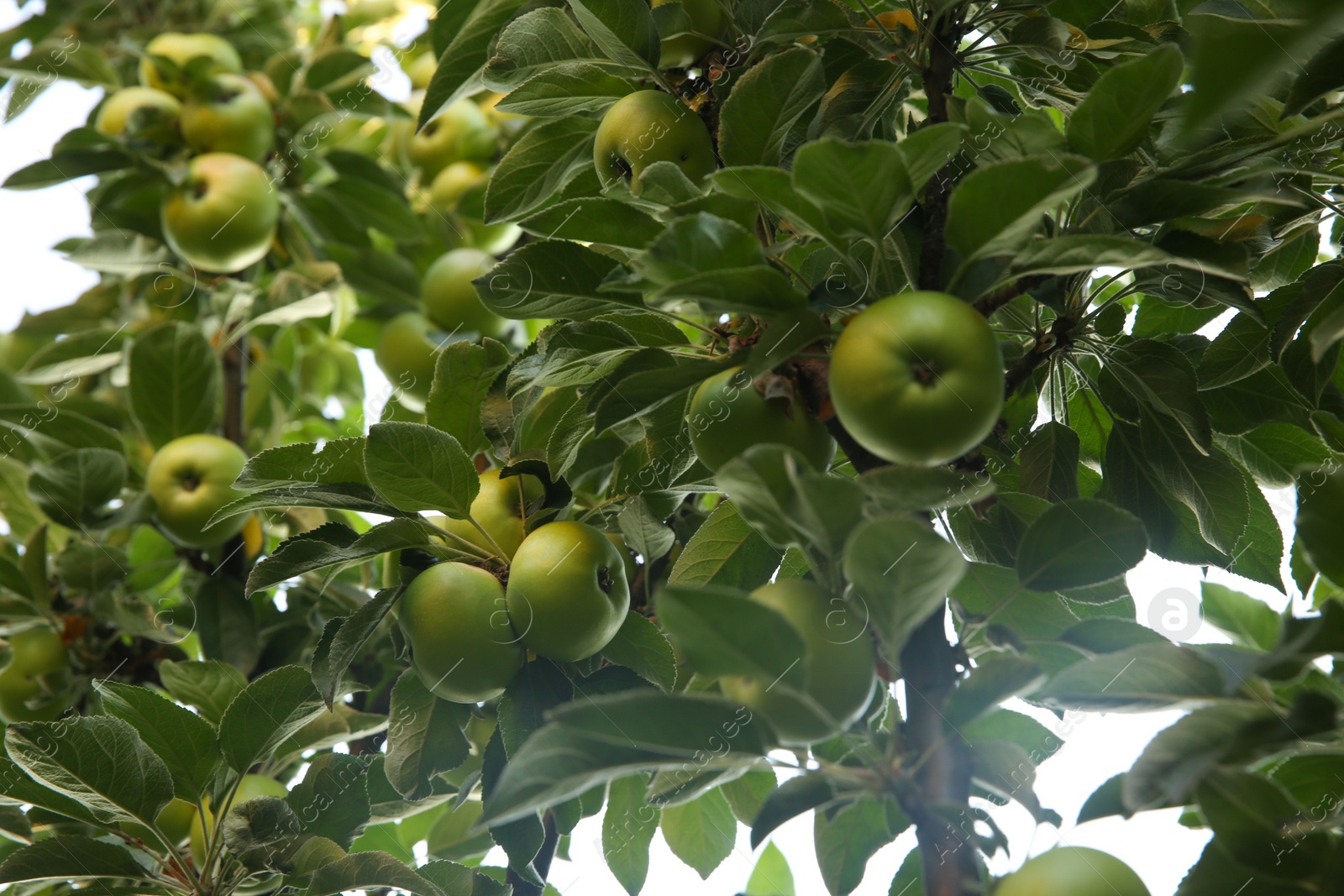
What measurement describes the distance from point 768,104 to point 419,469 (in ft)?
1.54

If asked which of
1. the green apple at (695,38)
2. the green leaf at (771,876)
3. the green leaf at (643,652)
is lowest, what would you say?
the green leaf at (771,876)

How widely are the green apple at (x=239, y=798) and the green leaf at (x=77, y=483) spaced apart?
64cm

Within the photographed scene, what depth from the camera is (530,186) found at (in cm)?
112

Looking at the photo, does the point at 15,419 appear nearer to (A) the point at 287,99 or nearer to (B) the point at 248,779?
(A) the point at 287,99

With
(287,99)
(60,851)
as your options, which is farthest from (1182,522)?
(287,99)

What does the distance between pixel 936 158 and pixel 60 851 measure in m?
1.14

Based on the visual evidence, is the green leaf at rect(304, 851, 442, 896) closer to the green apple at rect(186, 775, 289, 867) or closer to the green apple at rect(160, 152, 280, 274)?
the green apple at rect(186, 775, 289, 867)

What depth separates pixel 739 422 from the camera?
839 mm

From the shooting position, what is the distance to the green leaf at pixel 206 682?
1.34m

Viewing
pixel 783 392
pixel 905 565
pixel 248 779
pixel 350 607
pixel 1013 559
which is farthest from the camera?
pixel 350 607

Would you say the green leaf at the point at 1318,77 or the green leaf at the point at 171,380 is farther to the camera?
the green leaf at the point at 171,380

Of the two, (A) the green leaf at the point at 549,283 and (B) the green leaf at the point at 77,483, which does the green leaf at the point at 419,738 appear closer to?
(A) the green leaf at the point at 549,283

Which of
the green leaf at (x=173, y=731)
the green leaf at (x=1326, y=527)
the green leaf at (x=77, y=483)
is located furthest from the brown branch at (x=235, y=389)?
the green leaf at (x=1326, y=527)

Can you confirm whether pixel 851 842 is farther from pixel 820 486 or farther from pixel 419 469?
pixel 419 469
